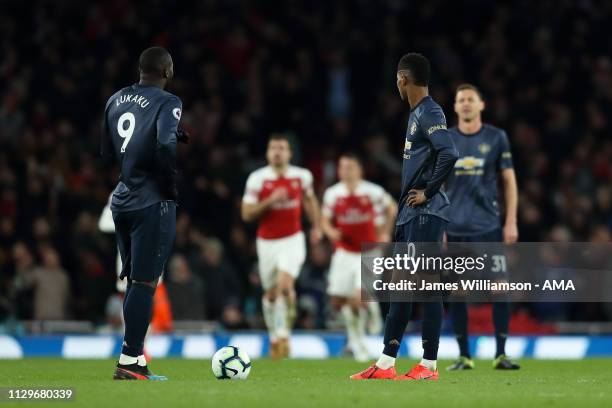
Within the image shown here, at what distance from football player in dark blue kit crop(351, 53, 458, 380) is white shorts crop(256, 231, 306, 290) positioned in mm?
4944

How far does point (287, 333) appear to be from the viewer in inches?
538

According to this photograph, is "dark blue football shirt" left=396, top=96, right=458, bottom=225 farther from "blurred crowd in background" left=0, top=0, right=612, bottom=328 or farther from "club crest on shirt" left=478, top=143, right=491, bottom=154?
"blurred crowd in background" left=0, top=0, right=612, bottom=328

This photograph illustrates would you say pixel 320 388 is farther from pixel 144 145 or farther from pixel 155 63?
pixel 155 63

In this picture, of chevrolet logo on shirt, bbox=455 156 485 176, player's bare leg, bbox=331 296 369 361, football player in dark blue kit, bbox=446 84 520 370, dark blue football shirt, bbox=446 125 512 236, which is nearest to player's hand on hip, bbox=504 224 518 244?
football player in dark blue kit, bbox=446 84 520 370

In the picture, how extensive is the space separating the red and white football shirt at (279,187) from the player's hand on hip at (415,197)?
5142 mm

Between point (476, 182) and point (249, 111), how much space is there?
8807mm

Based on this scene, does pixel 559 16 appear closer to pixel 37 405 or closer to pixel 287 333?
pixel 287 333

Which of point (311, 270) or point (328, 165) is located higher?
point (328, 165)

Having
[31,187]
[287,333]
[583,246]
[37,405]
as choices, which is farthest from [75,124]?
[37,405]

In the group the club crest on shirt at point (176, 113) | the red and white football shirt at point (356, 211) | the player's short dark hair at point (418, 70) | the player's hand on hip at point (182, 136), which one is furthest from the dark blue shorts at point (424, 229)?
the red and white football shirt at point (356, 211)

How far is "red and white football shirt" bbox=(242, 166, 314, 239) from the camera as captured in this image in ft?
45.3

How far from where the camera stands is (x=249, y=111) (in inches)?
770

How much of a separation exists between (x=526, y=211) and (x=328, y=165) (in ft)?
10.3

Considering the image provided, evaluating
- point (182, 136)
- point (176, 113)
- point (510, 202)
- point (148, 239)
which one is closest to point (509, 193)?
point (510, 202)
